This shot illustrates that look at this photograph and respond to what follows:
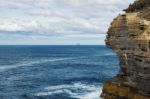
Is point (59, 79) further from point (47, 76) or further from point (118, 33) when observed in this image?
point (118, 33)

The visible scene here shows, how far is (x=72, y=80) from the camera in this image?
89.6 meters

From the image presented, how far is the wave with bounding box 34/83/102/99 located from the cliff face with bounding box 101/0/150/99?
2065cm

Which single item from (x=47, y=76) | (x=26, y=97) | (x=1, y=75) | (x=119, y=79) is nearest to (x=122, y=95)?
(x=119, y=79)

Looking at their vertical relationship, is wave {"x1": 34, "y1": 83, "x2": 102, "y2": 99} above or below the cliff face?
below

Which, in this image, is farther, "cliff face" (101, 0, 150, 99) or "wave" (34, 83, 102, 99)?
"wave" (34, 83, 102, 99)

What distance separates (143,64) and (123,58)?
15.0 feet

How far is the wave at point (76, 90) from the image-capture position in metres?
66.4

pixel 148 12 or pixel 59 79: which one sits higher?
pixel 148 12

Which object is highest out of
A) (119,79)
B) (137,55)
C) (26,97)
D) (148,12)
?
(148,12)

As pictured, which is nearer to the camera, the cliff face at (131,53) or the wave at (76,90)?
the cliff face at (131,53)

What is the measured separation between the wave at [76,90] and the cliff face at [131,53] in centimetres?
2065

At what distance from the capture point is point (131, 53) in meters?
37.9

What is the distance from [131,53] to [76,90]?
37.4 m

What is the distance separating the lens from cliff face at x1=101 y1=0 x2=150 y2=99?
35812 mm
